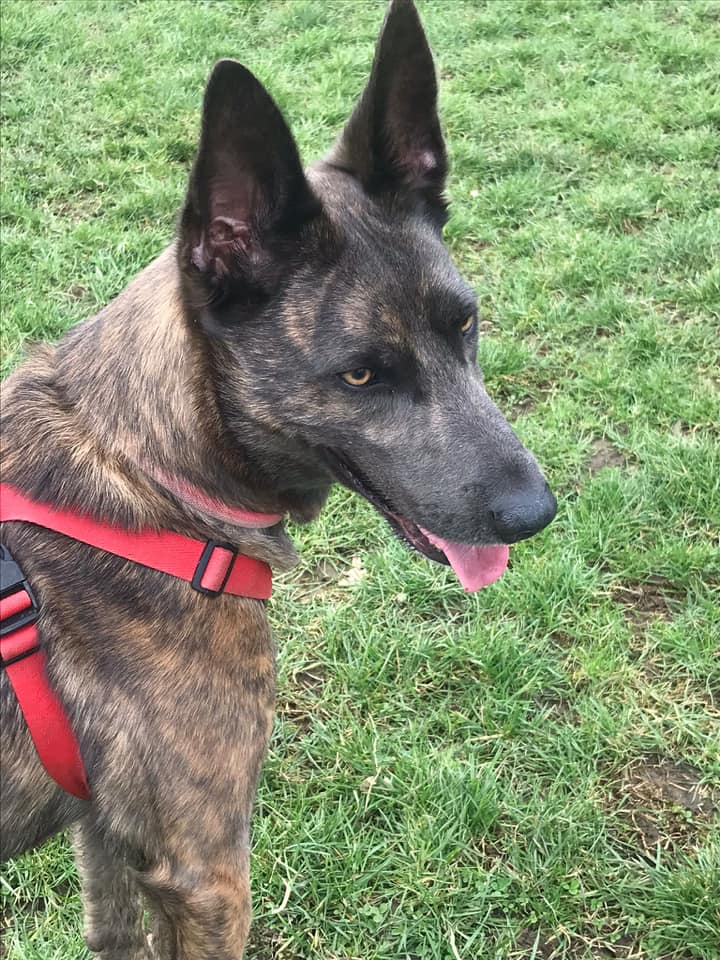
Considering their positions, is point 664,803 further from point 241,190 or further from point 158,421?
point 241,190

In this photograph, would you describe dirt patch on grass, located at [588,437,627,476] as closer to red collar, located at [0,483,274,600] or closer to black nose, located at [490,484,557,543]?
black nose, located at [490,484,557,543]

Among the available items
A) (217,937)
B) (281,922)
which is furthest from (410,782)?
(217,937)

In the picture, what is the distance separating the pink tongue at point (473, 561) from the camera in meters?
2.19

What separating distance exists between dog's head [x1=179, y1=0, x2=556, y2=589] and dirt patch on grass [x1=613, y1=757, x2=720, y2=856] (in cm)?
121

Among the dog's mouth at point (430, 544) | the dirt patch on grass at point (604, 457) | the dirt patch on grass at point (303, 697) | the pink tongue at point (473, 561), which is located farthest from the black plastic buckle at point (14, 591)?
the dirt patch on grass at point (604, 457)

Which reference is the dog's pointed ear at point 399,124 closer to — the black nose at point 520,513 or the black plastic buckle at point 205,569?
the black nose at point 520,513

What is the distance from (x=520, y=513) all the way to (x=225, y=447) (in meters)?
0.73

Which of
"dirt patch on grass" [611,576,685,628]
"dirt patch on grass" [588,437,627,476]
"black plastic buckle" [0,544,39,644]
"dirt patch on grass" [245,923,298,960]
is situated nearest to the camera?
"black plastic buckle" [0,544,39,644]

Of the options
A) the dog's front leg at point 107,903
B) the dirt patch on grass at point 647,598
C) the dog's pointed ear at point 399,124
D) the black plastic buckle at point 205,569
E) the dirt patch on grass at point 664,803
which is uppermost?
the dog's pointed ear at point 399,124

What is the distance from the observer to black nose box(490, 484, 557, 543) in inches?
79.4

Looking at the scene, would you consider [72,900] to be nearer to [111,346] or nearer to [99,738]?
[99,738]

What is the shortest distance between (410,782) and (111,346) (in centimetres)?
172

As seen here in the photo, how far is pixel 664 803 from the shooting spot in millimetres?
2752

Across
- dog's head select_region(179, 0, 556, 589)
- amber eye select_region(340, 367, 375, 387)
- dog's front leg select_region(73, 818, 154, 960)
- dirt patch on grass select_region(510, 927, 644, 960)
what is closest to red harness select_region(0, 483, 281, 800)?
dog's head select_region(179, 0, 556, 589)
